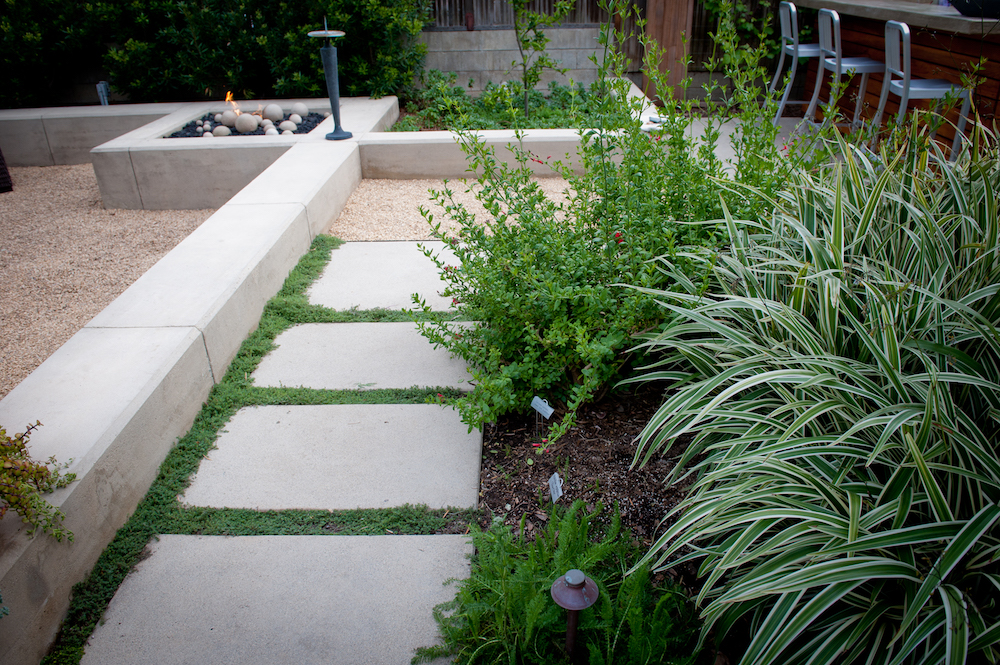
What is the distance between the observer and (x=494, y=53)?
7.72 meters

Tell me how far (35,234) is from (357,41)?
11.8 feet

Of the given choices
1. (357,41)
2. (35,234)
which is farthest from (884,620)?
(357,41)

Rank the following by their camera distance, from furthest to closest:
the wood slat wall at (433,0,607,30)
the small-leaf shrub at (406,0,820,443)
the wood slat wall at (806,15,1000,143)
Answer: the wood slat wall at (433,0,607,30) < the wood slat wall at (806,15,1000,143) < the small-leaf shrub at (406,0,820,443)

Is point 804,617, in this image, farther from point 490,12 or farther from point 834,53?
point 490,12

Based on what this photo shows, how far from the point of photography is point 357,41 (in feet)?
21.5

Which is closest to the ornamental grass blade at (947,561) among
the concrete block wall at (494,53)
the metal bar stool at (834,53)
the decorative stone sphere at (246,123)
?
the metal bar stool at (834,53)

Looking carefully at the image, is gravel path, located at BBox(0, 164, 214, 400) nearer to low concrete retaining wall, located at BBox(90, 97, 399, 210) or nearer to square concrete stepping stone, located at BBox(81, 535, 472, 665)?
low concrete retaining wall, located at BBox(90, 97, 399, 210)

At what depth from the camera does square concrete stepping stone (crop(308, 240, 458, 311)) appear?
3.11 metres

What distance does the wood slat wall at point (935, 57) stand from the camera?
4012 mm

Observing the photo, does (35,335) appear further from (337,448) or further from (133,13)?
(133,13)

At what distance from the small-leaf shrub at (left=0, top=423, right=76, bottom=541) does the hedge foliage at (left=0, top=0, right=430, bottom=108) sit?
5665 mm

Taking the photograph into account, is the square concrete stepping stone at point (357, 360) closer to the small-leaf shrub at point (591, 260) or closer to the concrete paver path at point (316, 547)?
the concrete paver path at point (316, 547)

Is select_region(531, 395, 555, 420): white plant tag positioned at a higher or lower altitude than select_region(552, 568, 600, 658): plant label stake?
lower

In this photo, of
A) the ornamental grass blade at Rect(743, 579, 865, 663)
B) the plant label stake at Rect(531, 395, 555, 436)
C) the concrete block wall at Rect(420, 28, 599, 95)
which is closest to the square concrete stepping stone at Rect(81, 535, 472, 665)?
the plant label stake at Rect(531, 395, 555, 436)
